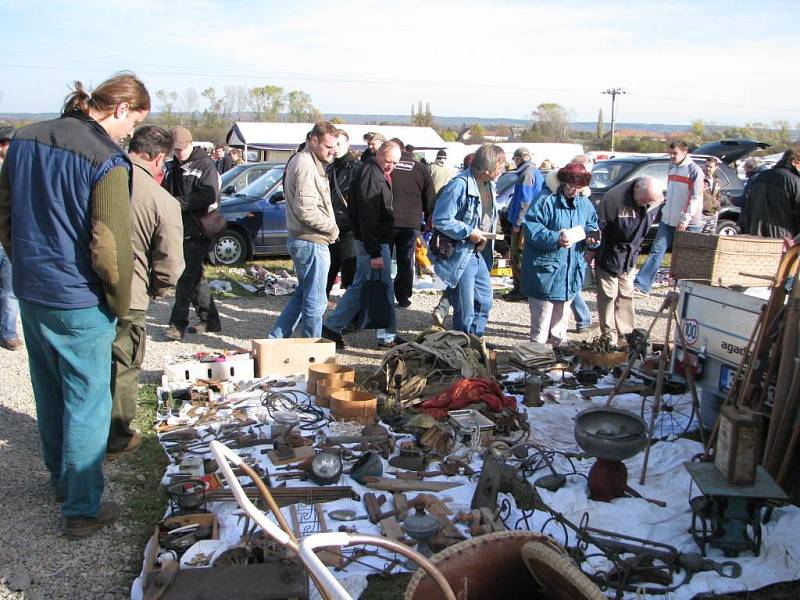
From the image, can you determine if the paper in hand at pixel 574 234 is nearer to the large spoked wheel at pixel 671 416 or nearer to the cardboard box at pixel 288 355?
the large spoked wheel at pixel 671 416

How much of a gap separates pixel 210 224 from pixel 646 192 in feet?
13.9

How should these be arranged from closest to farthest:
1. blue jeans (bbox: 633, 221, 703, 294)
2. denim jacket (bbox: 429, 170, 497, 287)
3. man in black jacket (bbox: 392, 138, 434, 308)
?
denim jacket (bbox: 429, 170, 497, 287) → man in black jacket (bbox: 392, 138, 434, 308) → blue jeans (bbox: 633, 221, 703, 294)

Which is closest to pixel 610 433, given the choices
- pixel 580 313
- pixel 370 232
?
pixel 370 232

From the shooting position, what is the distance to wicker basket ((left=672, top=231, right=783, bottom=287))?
5.33m

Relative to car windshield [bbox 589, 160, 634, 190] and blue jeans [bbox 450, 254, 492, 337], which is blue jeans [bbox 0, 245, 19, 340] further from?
car windshield [bbox 589, 160, 634, 190]

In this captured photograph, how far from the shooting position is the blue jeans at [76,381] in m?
3.52

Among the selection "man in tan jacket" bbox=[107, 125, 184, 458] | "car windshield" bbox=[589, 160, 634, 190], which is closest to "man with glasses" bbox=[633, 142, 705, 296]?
"car windshield" bbox=[589, 160, 634, 190]

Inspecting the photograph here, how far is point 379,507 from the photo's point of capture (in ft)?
13.8

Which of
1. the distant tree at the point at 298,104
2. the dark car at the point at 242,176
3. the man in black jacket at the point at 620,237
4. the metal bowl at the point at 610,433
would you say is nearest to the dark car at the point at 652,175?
the dark car at the point at 242,176

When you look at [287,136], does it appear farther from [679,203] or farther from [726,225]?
[679,203]

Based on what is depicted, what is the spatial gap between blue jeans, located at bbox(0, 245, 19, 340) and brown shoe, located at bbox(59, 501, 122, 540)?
3.65 meters

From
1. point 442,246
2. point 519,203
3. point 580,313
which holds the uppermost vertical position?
point 519,203

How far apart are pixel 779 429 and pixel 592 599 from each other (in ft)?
7.97

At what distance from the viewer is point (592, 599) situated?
101 inches
